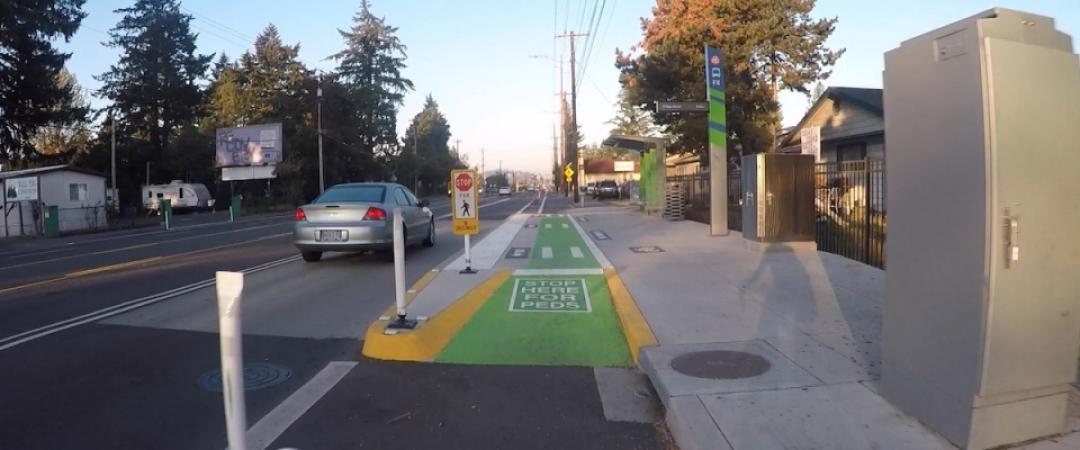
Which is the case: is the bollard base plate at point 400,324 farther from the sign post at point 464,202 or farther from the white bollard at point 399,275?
the sign post at point 464,202

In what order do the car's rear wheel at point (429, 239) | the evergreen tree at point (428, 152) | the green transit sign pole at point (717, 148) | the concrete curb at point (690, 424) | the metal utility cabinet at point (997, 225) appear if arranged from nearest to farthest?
the metal utility cabinet at point (997, 225) → the concrete curb at point (690, 424) → the car's rear wheel at point (429, 239) → the green transit sign pole at point (717, 148) → the evergreen tree at point (428, 152)

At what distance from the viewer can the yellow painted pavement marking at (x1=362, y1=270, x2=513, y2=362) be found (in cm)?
616

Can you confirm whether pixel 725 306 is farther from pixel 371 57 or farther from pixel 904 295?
pixel 371 57

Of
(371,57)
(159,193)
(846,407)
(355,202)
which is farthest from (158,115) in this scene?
(846,407)

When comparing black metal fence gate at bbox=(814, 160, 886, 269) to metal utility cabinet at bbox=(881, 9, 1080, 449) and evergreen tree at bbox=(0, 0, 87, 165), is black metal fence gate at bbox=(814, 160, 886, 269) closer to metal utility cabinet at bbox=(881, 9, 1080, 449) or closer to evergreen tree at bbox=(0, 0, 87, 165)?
metal utility cabinet at bbox=(881, 9, 1080, 449)

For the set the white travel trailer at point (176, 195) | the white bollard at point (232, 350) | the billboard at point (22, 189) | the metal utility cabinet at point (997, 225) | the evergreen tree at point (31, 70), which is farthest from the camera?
the white travel trailer at point (176, 195)

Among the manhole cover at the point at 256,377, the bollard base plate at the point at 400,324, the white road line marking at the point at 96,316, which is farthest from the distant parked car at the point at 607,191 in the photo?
the manhole cover at the point at 256,377

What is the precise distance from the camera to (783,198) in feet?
40.4

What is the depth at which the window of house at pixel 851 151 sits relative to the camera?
2514 cm

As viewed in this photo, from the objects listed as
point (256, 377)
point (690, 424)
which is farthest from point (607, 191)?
point (690, 424)

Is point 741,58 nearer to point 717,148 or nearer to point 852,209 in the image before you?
point 717,148

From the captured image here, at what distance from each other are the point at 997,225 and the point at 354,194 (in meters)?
10.7

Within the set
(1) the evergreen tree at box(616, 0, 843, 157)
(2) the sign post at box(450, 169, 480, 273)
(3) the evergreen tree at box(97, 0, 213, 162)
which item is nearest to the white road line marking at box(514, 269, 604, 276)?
(2) the sign post at box(450, 169, 480, 273)

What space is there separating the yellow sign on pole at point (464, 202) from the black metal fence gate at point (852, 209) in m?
5.92
